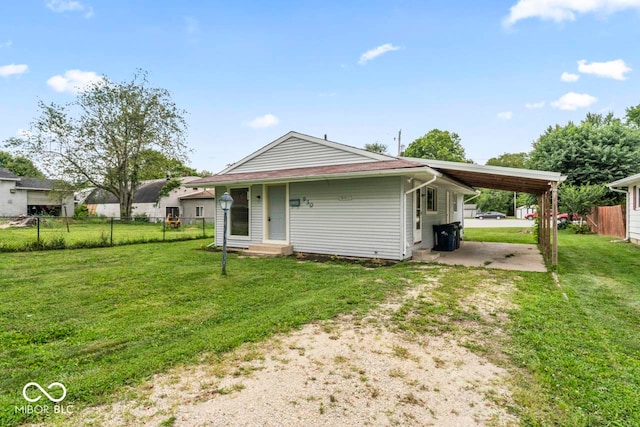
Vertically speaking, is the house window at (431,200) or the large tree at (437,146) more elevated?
the large tree at (437,146)

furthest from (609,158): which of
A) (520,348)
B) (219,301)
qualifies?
(219,301)

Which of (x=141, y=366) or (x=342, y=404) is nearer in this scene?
(x=342, y=404)

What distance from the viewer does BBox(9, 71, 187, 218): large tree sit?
26.8 meters

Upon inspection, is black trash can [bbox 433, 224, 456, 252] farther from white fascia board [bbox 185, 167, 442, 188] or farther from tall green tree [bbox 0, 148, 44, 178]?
tall green tree [bbox 0, 148, 44, 178]

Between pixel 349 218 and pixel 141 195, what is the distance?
106 ft

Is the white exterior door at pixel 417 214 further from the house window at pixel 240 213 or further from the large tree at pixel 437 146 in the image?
the large tree at pixel 437 146

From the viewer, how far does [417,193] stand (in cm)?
915

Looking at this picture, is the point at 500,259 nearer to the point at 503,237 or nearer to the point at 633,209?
the point at 503,237

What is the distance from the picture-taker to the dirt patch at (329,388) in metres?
2.02

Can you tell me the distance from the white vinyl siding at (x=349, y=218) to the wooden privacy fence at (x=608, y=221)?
12.2m

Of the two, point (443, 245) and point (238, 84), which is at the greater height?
point (238, 84)

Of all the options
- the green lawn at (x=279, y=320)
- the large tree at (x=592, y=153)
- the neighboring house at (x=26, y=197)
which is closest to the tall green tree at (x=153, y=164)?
the neighboring house at (x=26, y=197)

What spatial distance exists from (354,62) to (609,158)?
1630 cm

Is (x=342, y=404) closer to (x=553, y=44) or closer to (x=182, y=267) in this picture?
(x=182, y=267)
